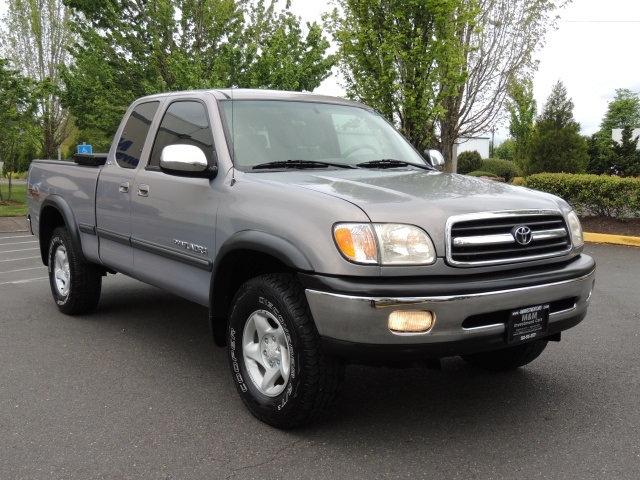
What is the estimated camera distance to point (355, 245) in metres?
3.04

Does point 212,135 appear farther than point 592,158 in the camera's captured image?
No

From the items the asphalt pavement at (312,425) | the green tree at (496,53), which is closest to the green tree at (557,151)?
the green tree at (496,53)

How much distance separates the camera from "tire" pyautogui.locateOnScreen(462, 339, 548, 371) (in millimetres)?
4198

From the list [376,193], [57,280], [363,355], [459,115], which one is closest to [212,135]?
[376,193]

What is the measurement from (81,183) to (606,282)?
5.96m

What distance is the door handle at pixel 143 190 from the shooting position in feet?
15.0

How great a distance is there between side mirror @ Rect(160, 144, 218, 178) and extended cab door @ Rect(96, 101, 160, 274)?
0.99 metres

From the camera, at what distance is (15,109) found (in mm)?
18922

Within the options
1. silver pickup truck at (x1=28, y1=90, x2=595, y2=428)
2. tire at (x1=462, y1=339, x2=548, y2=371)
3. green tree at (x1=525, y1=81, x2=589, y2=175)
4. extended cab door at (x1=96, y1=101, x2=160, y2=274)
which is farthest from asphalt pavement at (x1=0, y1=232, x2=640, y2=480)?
green tree at (x1=525, y1=81, x2=589, y2=175)

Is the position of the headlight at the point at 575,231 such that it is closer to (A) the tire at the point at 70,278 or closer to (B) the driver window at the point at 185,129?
(B) the driver window at the point at 185,129

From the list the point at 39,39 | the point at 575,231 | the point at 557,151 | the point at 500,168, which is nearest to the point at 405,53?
the point at 575,231

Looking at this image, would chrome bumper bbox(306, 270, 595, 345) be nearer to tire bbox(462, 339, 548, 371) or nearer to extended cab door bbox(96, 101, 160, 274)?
tire bbox(462, 339, 548, 371)

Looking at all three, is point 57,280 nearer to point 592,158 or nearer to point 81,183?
point 81,183

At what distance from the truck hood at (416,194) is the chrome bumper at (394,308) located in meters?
0.34
